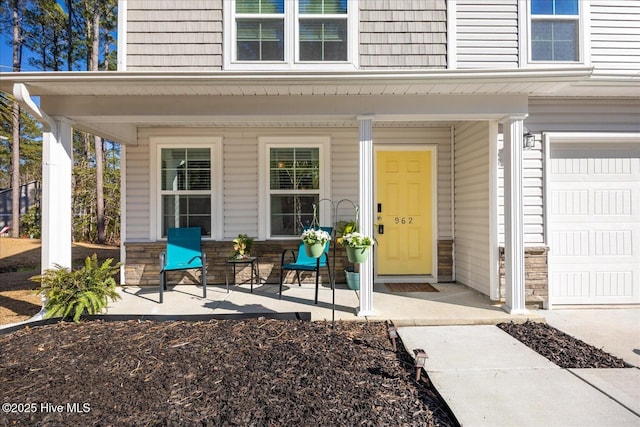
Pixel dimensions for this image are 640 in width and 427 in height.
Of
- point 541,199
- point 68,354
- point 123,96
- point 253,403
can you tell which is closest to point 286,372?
point 253,403

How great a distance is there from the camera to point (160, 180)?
501 centimetres

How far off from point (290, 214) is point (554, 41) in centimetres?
397

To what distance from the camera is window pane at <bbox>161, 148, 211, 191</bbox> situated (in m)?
5.05

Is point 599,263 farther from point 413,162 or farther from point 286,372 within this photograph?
point 286,372

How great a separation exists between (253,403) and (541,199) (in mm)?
3747

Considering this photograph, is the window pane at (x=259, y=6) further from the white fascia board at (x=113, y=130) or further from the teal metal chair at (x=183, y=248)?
the teal metal chair at (x=183, y=248)

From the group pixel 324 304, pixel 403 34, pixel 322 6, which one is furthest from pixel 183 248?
pixel 403 34

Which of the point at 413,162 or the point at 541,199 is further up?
the point at 413,162

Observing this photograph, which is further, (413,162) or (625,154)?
(413,162)

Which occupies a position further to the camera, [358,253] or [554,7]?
[554,7]

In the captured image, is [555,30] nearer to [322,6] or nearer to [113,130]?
[322,6]

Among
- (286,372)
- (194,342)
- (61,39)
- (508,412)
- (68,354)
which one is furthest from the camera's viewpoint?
(61,39)

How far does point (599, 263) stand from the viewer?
158 inches

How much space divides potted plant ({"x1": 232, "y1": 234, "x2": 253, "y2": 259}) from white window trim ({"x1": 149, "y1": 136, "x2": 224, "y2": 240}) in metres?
0.46
